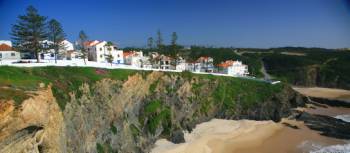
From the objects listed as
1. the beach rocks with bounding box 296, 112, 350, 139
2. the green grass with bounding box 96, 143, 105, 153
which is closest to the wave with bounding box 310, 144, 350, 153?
the beach rocks with bounding box 296, 112, 350, 139

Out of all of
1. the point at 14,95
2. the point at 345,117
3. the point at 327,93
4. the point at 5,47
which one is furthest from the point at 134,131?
the point at 327,93

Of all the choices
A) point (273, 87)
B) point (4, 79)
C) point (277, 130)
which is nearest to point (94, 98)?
point (4, 79)

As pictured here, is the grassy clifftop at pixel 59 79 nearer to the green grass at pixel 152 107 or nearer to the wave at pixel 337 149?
the green grass at pixel 152 107

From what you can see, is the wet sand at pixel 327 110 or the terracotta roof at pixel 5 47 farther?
the wet sand at pixel 327 110

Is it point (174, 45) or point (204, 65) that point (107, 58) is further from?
point (204, 65)

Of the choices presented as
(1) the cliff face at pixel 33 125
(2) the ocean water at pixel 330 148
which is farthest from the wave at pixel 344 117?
(1) the cliff face at pixel 33 125

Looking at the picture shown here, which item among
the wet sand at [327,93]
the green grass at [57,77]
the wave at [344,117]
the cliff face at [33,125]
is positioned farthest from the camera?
the wet sand at [327,93]

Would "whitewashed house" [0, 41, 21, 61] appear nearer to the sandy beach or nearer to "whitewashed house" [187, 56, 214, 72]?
the sandy beach
